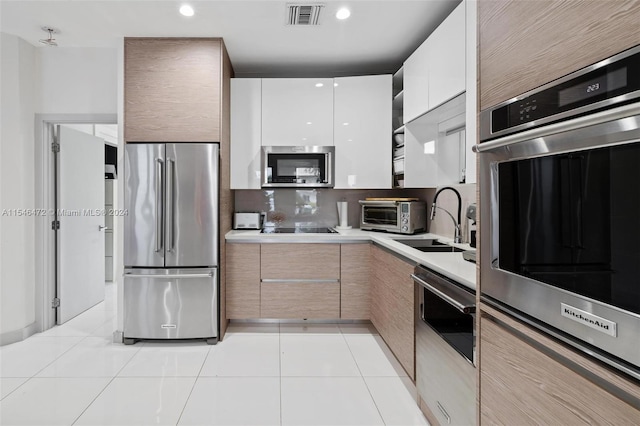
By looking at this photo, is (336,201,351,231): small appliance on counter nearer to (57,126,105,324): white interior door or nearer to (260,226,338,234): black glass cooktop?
(260,226,338,234): black glass cooktop

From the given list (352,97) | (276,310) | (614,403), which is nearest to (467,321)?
(614,403)

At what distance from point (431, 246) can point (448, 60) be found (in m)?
1.29

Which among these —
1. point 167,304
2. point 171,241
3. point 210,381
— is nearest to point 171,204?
A: point 171,241

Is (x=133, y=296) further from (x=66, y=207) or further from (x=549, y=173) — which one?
(x=549, y=173)

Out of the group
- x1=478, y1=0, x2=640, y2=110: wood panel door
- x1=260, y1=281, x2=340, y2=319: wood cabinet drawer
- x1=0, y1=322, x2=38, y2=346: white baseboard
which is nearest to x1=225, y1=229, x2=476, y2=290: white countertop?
x1=260, y1=281, x2=340, y2=319: wood cabinet drawer

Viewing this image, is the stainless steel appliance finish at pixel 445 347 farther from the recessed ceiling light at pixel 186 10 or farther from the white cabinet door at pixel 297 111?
the recessed ceiling light at pixel 186 10

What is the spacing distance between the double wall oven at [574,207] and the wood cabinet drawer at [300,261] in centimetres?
203

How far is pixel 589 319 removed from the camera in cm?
73

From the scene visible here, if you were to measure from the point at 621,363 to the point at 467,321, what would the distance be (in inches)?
30.2

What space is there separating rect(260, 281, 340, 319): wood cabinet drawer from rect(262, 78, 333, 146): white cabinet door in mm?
1394

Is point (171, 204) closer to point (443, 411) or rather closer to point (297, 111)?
point (297, 111)

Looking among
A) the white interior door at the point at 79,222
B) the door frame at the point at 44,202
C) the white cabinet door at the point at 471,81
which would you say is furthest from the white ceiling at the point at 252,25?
the white interior door at the point at 79,222

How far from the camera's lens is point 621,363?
26.1 inches

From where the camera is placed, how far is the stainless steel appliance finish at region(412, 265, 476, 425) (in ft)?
4.44
